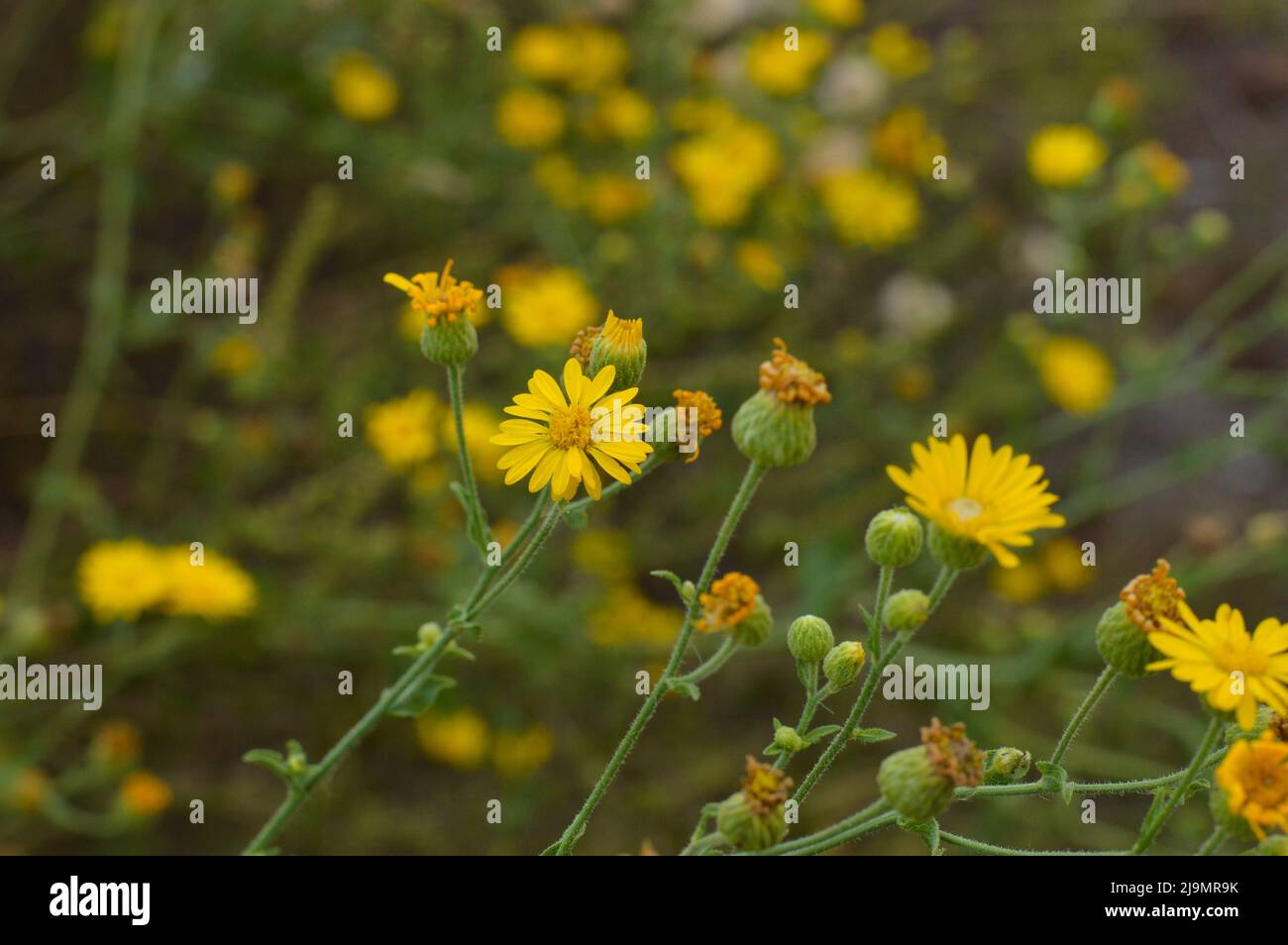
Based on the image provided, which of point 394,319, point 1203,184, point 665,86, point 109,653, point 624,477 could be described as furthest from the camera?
point 1203,184

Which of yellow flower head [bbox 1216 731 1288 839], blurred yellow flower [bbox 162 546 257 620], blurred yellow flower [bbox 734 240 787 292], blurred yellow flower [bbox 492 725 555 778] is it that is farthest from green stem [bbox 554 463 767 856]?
blurred yellow flower [bbox 734 240 787 292]

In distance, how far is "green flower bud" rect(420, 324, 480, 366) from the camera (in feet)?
7.33

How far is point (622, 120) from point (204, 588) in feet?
9.60

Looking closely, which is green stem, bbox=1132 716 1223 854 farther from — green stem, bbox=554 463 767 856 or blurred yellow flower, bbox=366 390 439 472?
blurred yellow flower, bbox=366 390 439 472

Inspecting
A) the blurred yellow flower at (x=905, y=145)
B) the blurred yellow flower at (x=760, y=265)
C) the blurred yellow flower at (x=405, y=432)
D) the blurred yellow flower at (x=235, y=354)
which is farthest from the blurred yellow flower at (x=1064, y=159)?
the blurred yellow flower at (x=235, y=354)

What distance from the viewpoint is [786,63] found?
17.0ft

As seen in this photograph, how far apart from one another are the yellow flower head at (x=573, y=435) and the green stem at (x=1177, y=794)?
103cm

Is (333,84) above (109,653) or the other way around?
above

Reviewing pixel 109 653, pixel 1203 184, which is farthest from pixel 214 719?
pixel 1203 184

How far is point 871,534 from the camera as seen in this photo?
2078 millimetres

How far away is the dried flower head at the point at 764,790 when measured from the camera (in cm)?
183

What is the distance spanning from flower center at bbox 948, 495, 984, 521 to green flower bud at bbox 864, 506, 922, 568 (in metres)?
0.10
